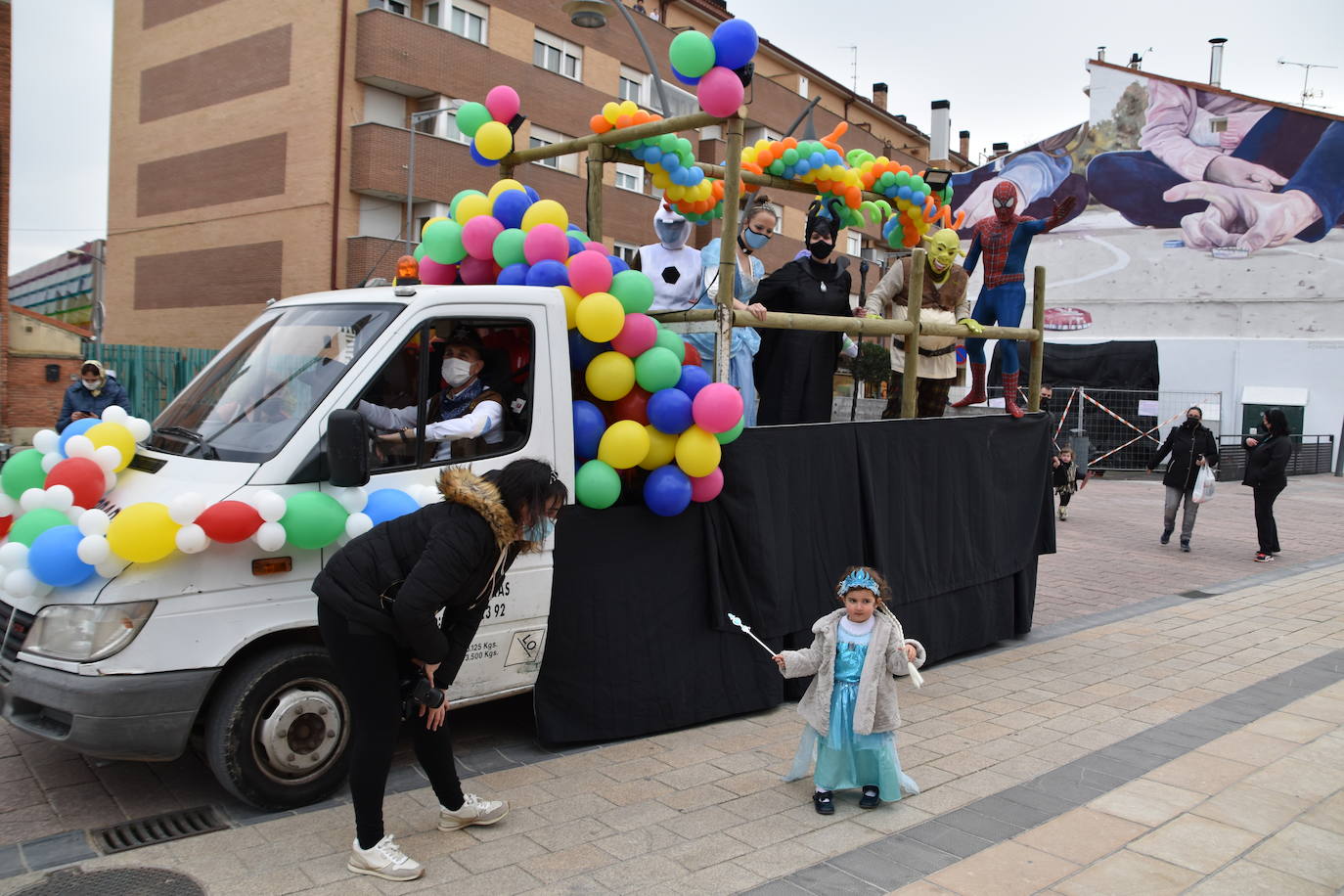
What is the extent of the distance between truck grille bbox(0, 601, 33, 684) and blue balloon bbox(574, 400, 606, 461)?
8.24ft

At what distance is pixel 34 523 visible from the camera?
158 inches

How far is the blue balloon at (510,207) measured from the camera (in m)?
5.68

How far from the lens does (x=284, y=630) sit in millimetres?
4430

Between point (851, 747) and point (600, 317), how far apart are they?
7.89 feet

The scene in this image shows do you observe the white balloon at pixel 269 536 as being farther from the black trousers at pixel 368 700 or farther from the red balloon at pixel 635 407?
the red balloon at pixel 635 407

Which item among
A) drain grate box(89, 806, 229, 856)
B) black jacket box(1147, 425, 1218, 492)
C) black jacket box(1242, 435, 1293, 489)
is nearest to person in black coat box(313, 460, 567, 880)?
drain grate box(89, 806, 229, 856)

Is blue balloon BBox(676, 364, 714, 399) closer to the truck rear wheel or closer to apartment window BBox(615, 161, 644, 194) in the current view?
the truck rear wheel

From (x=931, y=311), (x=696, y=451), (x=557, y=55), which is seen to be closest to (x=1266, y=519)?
(x=931, y=311)

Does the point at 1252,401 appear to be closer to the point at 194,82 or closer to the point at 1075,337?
the point at 1075,337

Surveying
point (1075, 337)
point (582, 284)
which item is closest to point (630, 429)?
point (582, 284)

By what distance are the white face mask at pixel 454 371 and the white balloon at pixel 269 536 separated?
1.18m

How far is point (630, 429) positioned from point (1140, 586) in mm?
8581

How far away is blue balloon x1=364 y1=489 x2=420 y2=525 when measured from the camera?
14.4 ft

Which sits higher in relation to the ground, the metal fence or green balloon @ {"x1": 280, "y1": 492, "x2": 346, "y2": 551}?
the metal fence
